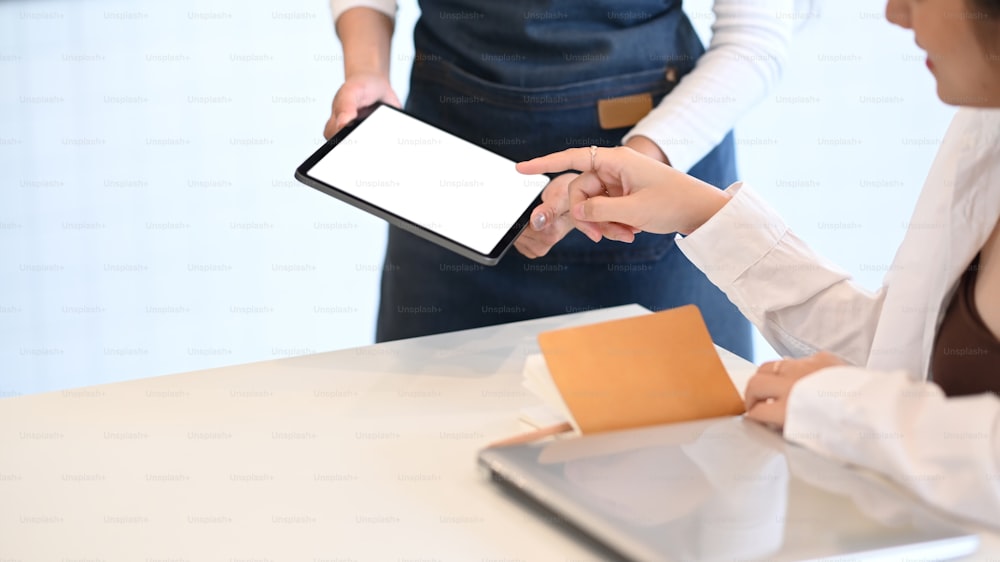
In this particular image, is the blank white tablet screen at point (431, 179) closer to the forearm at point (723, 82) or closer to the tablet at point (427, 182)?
the tablet at point (427, 182)

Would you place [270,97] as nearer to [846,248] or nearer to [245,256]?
[245,256]

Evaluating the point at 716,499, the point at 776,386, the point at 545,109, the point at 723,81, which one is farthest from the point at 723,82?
the point at 716,499

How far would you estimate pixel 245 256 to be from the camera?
299 cm

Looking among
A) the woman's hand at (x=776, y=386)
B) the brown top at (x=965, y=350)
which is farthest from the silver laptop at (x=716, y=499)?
the brown top at (x=965, y=350)

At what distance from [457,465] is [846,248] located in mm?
2228

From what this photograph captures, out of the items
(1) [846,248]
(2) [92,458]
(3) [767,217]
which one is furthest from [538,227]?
(1) [846,248]

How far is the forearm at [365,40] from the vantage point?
4.84ft

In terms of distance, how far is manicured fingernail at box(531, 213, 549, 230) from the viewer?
117 cm

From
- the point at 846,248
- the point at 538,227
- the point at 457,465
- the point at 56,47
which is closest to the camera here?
the point at 457,465

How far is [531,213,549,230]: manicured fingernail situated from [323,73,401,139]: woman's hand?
0.97ft

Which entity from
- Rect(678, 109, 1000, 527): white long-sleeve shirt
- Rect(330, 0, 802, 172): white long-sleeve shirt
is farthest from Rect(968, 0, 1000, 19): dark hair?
Rect(330, 0, 802, 172): white long-sleeve shirt

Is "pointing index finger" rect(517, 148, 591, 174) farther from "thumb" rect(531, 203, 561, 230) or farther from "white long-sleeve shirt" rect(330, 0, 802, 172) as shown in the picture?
"white long-sleeve shirt" rect(330, 0, 802, 172)

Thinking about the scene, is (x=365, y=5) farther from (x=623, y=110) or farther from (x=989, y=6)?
(x=989, y=6)

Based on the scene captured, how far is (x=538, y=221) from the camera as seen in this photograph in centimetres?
117
